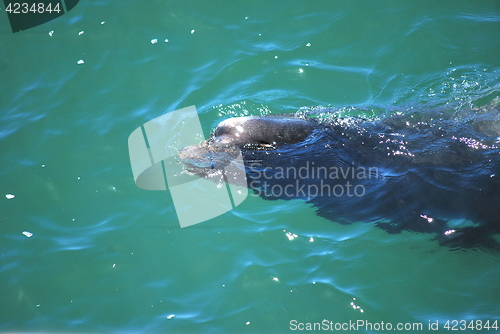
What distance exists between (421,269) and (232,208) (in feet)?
8.67

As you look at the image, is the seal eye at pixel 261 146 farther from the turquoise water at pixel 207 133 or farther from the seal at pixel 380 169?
the turquoise water at pixel 207 133

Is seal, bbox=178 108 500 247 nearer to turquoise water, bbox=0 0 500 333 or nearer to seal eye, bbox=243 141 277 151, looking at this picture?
seal eye, bbox=243 141 277 151

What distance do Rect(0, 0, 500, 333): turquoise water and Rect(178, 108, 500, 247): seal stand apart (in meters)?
0.33

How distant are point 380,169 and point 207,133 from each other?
285 centimetres

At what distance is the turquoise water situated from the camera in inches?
205

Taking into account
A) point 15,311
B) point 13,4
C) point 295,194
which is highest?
point 13,4

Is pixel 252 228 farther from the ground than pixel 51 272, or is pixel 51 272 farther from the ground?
pixel 252 228

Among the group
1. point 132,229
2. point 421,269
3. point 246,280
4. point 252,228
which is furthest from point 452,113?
point 132,229

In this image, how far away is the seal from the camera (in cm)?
518

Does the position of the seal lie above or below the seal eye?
below

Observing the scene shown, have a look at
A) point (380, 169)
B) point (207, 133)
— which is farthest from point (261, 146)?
point (207, 133)

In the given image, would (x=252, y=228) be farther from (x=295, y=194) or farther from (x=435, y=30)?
(x=435, y=30)

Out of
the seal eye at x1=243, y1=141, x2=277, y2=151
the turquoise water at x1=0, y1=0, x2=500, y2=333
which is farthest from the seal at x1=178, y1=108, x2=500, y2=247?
the turquoise water at x1=0, y1=0, x2=500, y2=333

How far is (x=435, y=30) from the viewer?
26.3ft
